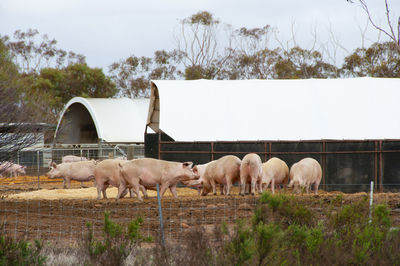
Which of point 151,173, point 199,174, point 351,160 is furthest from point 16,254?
point 351,160

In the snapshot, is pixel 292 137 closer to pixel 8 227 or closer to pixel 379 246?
pixel 8 227

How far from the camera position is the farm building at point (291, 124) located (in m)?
22.2

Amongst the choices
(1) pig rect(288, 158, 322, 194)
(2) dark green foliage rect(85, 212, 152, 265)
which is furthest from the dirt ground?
(1) pig rect(288, 158, 322, 194)

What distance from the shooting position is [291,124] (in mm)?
24531

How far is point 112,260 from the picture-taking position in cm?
698

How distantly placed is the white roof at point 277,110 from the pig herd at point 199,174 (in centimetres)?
457

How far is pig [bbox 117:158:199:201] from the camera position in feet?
51.9

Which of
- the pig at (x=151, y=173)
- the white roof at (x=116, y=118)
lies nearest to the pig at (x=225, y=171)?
the pig at (x=151, y=173)

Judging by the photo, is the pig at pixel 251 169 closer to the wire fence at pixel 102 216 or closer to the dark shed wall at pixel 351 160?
the wire fence at pixel 102 216

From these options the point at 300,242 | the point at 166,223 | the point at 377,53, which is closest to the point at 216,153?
the point at 166,223

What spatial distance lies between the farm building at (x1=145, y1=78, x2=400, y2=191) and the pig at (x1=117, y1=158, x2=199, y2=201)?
667 cm

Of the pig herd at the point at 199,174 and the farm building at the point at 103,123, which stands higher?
the farm building at the point at 103,123

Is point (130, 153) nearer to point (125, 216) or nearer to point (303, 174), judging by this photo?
point (303, 174)

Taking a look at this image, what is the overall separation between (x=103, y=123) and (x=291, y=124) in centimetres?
1713
